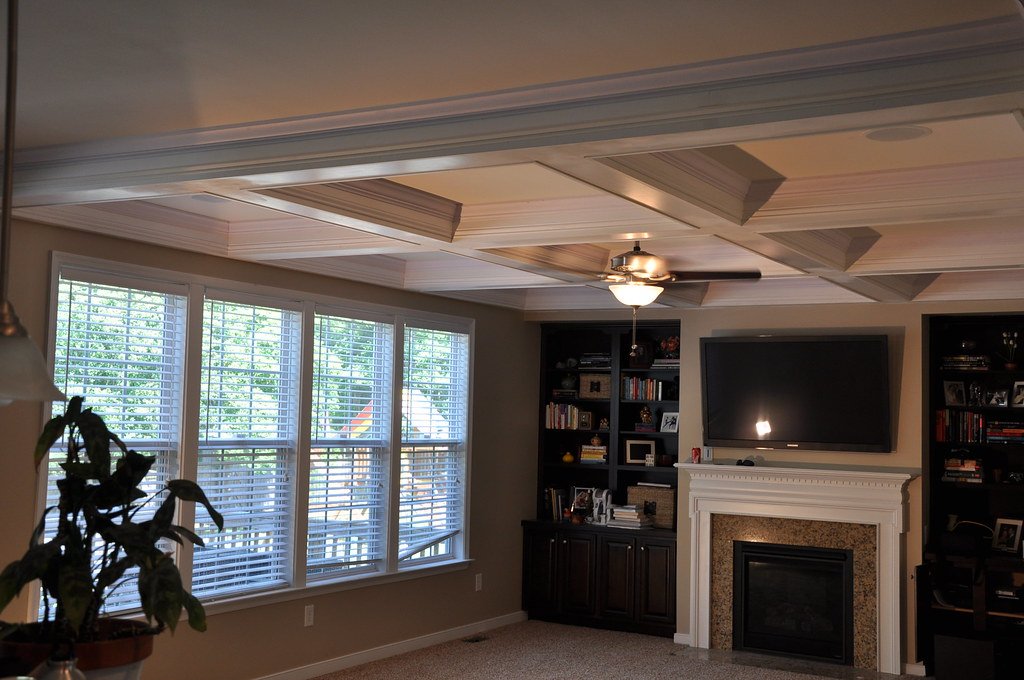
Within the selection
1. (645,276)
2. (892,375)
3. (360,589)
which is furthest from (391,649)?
(892,375)

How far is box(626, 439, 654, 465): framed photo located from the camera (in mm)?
8828

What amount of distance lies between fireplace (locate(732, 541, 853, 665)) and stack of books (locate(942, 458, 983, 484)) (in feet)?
2.99

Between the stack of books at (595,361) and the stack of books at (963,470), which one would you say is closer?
the stack of books at (963,470)

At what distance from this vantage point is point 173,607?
3.14 metres

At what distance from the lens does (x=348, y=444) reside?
6.92 meters

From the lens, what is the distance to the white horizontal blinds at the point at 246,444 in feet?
19.3

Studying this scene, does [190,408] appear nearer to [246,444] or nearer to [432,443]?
[246,444]

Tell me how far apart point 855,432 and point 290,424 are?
4.02m

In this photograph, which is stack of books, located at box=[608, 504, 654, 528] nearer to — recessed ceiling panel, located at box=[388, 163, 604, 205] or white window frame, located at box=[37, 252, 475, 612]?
white window frame, located at box=[37, 252, 475, 612]

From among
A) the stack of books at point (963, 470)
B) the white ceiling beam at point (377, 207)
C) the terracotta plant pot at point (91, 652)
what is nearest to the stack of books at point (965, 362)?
the stack of books at point (963, 470)

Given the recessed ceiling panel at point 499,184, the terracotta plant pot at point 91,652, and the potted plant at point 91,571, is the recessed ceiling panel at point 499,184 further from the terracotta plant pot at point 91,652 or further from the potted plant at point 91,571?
the terracotta plant pot at point 91,652

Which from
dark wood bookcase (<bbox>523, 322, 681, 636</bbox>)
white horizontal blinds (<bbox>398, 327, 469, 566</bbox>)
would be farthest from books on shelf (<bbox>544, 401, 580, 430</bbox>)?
white horizontal blinds (<bbox>398, 327, 469, 566</bbox>)

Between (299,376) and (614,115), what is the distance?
3954 mm

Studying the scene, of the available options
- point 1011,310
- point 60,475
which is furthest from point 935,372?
point 60,475
